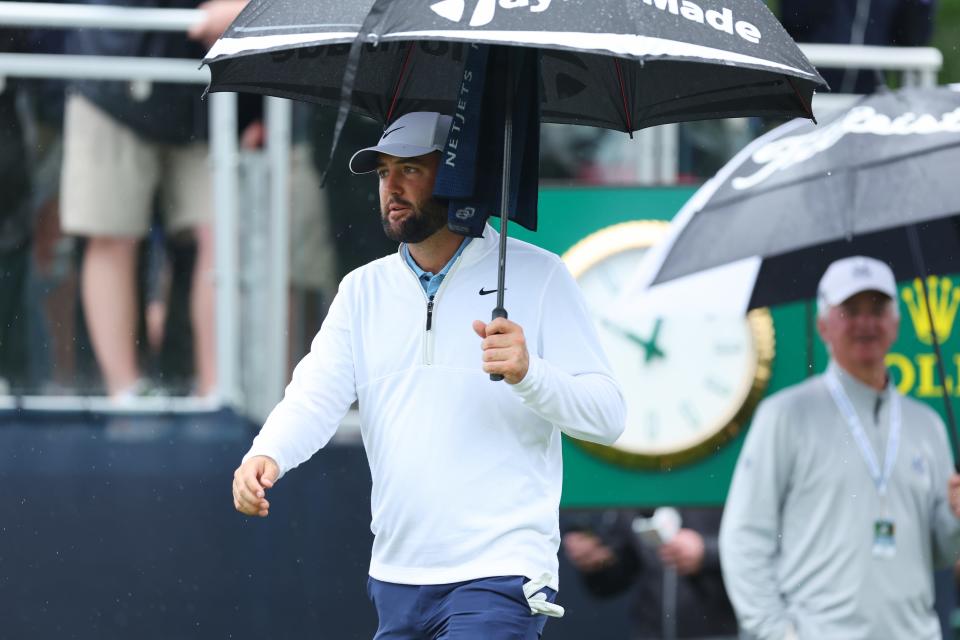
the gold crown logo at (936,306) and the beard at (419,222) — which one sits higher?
the beard at (419,222)

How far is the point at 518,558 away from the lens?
4.14 meters

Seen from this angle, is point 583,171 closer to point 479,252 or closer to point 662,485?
point 662,485

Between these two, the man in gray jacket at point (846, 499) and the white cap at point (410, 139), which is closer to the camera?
the white cap at point (410, 139)

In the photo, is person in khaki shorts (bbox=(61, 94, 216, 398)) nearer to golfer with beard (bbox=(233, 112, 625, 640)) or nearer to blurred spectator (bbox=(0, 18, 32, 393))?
blurred spectator (bbox=(0, 18, 32, 393))

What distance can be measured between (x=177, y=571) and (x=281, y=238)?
1286 millimetres

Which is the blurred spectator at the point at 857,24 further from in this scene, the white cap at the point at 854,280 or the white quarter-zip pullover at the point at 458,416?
the white quarter-zip pullover at the point at 458,416

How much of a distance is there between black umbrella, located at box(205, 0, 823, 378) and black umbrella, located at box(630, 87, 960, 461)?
0.92 m

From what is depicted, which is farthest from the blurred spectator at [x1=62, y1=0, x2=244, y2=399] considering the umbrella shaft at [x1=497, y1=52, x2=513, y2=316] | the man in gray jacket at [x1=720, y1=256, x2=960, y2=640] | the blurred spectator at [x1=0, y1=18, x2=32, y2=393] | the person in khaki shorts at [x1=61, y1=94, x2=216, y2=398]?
the umbrella shaft at [x1=497, y1=52, x2=513, y2=316]

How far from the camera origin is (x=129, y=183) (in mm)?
6520

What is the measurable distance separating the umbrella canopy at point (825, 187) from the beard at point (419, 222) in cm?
155

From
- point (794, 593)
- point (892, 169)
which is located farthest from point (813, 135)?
point (794, 593)

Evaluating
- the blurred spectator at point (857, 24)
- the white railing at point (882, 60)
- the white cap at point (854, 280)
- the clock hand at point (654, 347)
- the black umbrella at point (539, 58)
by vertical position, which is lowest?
the clock hand at point (654, 347)

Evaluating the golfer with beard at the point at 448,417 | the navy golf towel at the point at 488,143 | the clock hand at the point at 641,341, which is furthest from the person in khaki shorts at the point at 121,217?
the navy golf towel at the point at 488,143

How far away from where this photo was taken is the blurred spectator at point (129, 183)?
→ 21.2 ft
